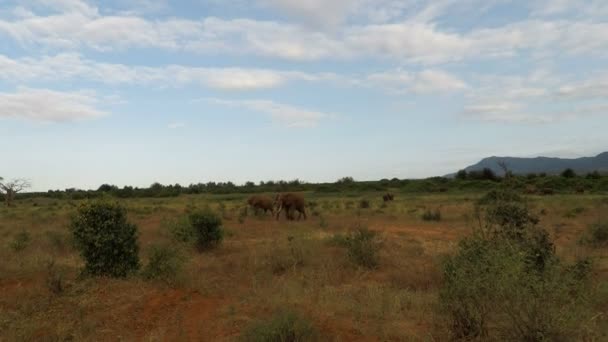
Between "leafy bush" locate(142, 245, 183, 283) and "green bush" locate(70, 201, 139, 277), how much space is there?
575mm

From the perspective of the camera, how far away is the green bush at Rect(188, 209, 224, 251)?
13.4m

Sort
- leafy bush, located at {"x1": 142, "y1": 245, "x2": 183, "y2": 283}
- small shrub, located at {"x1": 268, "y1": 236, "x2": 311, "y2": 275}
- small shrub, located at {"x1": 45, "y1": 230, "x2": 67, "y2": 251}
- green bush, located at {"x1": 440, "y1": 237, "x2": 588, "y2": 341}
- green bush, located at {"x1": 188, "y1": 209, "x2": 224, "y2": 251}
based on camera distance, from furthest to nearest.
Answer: small shrub, located at {"x1": 45, "y1": 230, "x2": 67, "y2": 251} < green bush, located at {"x1": 188, "y1": 209, "x2": 224, "y2": 251} < small shrub, located at {"x1": 268, "y1": 236, "x2": 311, "y2": 275} < leafy bush, located at {"x1": 142, "y1": 245, "x2": 183, "y2": 283} < green bush, located at {"x1": 440, "y1": 237, "x2": 588, "y2": 341}

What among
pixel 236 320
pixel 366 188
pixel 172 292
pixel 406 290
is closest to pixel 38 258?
pixel 172 292

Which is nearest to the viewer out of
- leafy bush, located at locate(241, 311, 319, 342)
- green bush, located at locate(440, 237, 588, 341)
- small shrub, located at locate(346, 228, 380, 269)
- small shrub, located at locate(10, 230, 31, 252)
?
green bush, located at locate(440, 237, 588, 341)

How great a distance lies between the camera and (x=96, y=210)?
9.67 metres

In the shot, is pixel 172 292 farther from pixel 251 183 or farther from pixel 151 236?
pixel 251 183

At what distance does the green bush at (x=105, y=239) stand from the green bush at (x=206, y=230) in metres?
3.51

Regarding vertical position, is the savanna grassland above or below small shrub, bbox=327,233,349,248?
below

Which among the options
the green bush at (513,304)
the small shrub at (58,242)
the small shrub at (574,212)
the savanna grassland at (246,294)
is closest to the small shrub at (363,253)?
the savanna grassland at (246,294)

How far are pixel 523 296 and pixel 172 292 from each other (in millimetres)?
5327

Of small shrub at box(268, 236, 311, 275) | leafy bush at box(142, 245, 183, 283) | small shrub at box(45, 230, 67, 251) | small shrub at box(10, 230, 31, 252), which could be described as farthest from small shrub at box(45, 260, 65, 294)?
small shrub at box(10, 230, 31, 252)

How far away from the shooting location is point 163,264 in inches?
358

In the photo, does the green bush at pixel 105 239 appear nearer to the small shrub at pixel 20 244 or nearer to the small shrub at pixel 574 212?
the small shrub at pixel 20 244

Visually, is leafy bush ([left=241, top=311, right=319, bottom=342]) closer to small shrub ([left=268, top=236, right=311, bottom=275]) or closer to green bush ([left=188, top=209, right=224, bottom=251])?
small shrub ([left=268, top=236, right=311, bottom=275])
